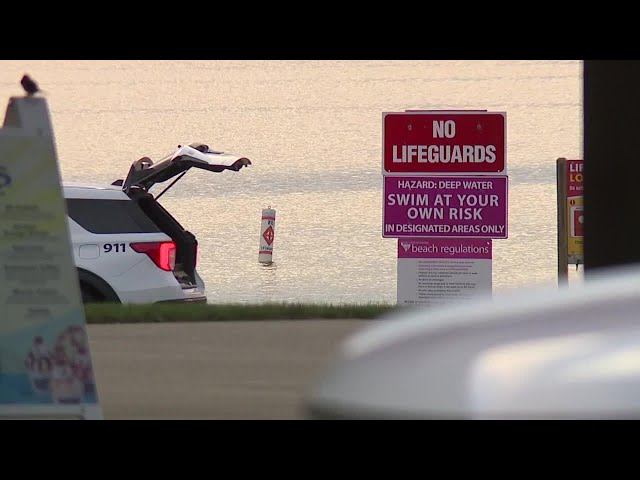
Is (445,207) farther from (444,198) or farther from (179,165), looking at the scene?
(179,165)

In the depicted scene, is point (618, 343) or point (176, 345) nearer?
point (618, 343)

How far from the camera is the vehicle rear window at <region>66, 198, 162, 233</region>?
1110 centimetres

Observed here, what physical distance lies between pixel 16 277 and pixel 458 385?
4061 millimetres

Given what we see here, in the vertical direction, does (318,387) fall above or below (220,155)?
below

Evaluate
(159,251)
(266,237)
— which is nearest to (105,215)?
(159,251)

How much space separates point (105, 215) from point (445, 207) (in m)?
3.05

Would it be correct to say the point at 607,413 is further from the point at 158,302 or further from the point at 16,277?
the point at 158,302

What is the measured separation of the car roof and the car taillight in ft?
1.46

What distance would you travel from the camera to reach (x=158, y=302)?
11414mm

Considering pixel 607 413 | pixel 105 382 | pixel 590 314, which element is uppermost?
pixel 590 314

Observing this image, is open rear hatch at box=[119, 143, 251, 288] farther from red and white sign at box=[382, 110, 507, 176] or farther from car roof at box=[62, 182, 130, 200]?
red and white sign at box=[382, 110, 507, 176]

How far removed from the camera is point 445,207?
38.9ft

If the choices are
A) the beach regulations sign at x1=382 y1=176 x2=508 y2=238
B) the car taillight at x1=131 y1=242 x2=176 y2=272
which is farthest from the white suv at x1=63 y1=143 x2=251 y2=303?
the beach regulations sign at x1=382 y1=176 x2=508 y2=238
